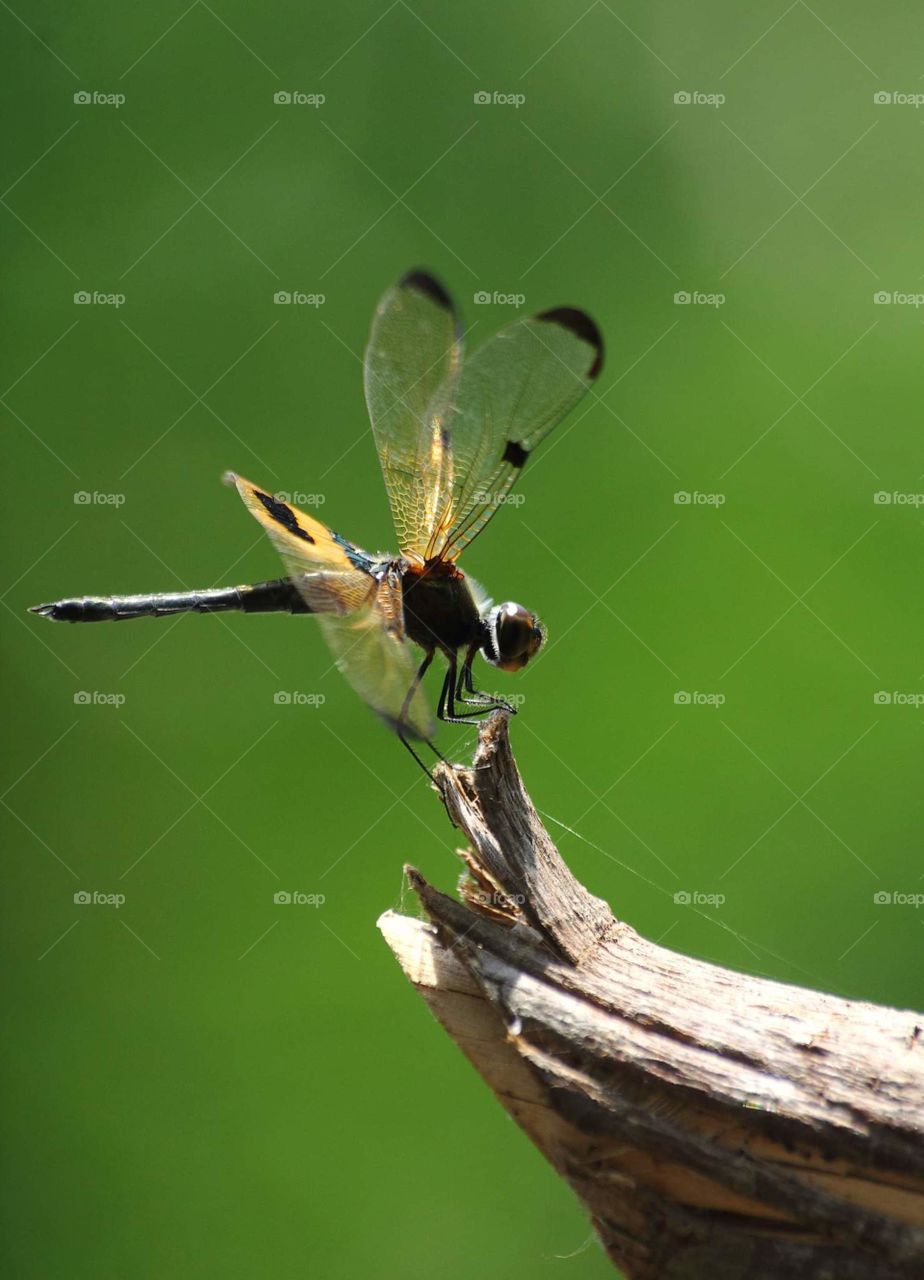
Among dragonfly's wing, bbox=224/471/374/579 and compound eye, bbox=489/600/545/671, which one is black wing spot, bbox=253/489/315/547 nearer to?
dragonfly's wing, bbox=224/471/374/579

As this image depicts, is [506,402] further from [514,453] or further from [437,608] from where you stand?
[437,608]

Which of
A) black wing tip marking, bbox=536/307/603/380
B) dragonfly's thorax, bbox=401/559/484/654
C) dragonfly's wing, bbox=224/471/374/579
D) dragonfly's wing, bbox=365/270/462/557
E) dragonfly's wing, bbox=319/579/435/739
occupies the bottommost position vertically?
dragonfly's wing, bbox=319/579/435/739

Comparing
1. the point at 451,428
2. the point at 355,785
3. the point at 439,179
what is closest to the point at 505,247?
the point at 439,179

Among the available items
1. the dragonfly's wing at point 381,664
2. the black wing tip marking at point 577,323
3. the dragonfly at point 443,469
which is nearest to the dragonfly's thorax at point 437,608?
the dragonfly at point 443,469

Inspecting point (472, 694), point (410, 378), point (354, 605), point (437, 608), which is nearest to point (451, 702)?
point (472, 694)

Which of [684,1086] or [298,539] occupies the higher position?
[298,539]

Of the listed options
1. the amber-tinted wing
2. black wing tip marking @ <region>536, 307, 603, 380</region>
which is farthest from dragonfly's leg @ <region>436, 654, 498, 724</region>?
black wing tip marking @ <region>536, 307, 603, 380</region>

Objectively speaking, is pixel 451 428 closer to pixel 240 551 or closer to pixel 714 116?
pixel 240 551
